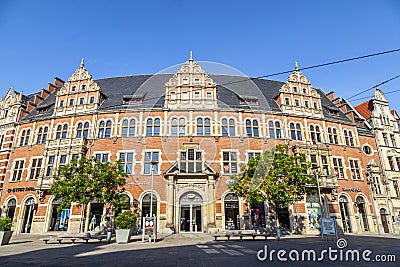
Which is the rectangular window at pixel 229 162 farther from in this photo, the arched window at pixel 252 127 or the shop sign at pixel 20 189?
the shop sign at pixel 20 189

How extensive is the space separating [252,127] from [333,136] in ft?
33.7

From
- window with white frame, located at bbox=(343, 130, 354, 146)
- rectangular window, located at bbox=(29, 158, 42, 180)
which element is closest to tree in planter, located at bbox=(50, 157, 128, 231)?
rectangular window, located at bbox=(29, 158, 42, 180)

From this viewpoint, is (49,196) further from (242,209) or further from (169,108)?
(242,209)

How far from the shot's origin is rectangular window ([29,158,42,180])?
26.0 m

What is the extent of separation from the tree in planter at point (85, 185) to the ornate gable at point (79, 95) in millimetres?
9425

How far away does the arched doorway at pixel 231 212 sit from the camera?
2328 cm

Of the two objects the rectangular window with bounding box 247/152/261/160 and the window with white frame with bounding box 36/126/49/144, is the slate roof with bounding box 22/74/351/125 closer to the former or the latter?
the window with white frame with bounding box 36/126/49/144

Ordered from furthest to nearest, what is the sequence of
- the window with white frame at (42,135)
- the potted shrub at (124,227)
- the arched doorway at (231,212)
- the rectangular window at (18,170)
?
the window with white frame at (42,135)
the rectangular window at (18,170)
the arched doorway at (231,212)
the potted shrub at (124,227)

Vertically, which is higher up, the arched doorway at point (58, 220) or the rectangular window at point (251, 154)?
the rectangular window at point (251, 154)

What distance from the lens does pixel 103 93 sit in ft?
99.3

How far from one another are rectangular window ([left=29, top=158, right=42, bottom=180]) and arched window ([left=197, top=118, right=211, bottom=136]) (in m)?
17.1

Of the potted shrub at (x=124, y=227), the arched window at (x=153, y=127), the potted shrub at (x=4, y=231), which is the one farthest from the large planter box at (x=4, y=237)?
the arched window at (x=153, y=127)

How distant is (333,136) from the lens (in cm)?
2902

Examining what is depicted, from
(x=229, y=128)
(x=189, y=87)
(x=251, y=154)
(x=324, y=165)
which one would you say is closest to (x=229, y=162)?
(x=251, y=154)
